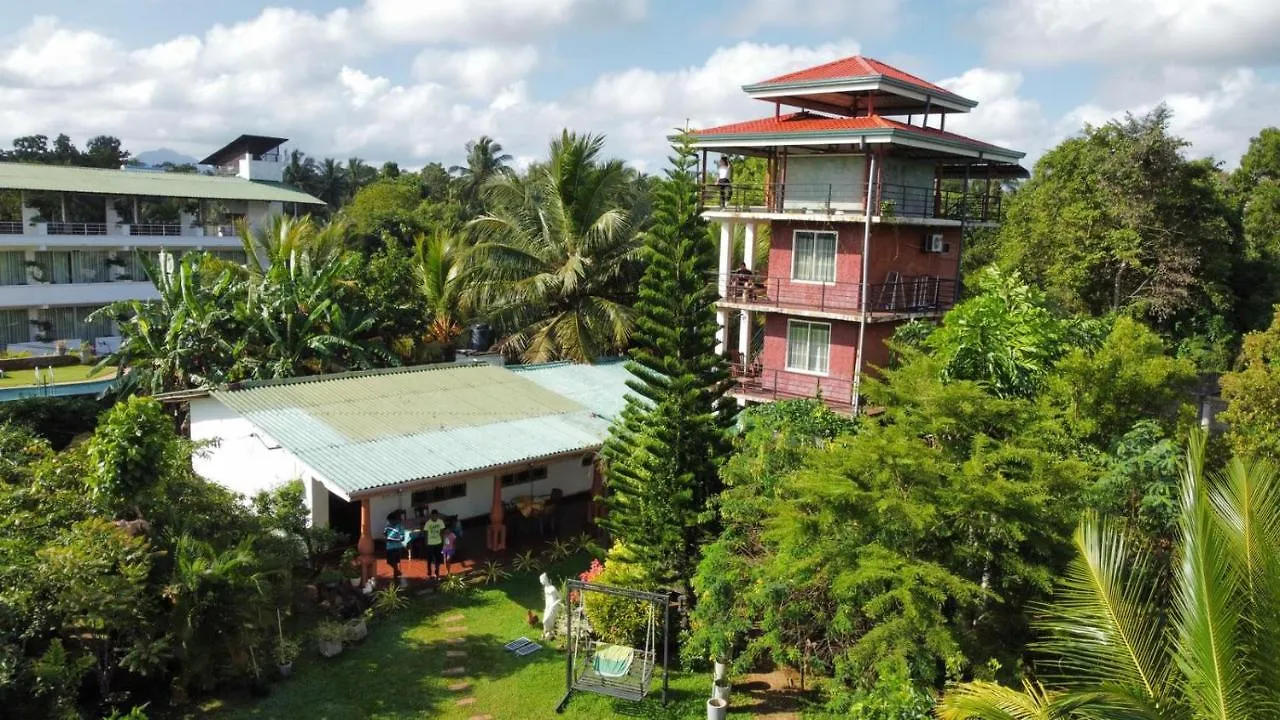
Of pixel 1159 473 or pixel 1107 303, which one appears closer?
pixel 1159 473

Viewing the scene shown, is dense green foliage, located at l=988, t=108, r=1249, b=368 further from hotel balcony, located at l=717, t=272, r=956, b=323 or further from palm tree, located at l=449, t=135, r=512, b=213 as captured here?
palm tree, located at l=449, t=135, r=512, b=213

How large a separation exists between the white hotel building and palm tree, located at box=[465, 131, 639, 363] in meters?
11.3

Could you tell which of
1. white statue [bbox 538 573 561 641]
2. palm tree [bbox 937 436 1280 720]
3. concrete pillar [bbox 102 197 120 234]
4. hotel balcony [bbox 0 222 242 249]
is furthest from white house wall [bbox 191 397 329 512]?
concrete pillar [bbox 102 197 120 234]

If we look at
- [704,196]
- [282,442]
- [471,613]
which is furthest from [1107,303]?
[282,442]

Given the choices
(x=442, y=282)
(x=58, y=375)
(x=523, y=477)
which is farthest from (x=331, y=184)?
(x=523, y=477)

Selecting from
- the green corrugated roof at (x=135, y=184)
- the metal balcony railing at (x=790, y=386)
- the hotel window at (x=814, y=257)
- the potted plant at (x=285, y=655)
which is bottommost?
the potted plant at (x=285, y=655)

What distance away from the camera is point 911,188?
18734 millimetres

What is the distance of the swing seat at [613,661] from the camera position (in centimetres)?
1034

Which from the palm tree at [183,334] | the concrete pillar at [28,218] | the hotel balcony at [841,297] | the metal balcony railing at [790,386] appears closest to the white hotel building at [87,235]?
the concrete pillar at [28,218]

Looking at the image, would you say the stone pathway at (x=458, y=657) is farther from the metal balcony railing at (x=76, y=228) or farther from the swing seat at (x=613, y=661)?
the metal balcony railing at (x=76, y=228)

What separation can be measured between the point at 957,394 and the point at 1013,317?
13.8 feet

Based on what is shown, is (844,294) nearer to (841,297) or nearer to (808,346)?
(841,297)

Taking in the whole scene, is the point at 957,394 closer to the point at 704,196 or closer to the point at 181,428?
the point at 704,196

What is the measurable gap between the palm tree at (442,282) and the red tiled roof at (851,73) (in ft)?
30.8
